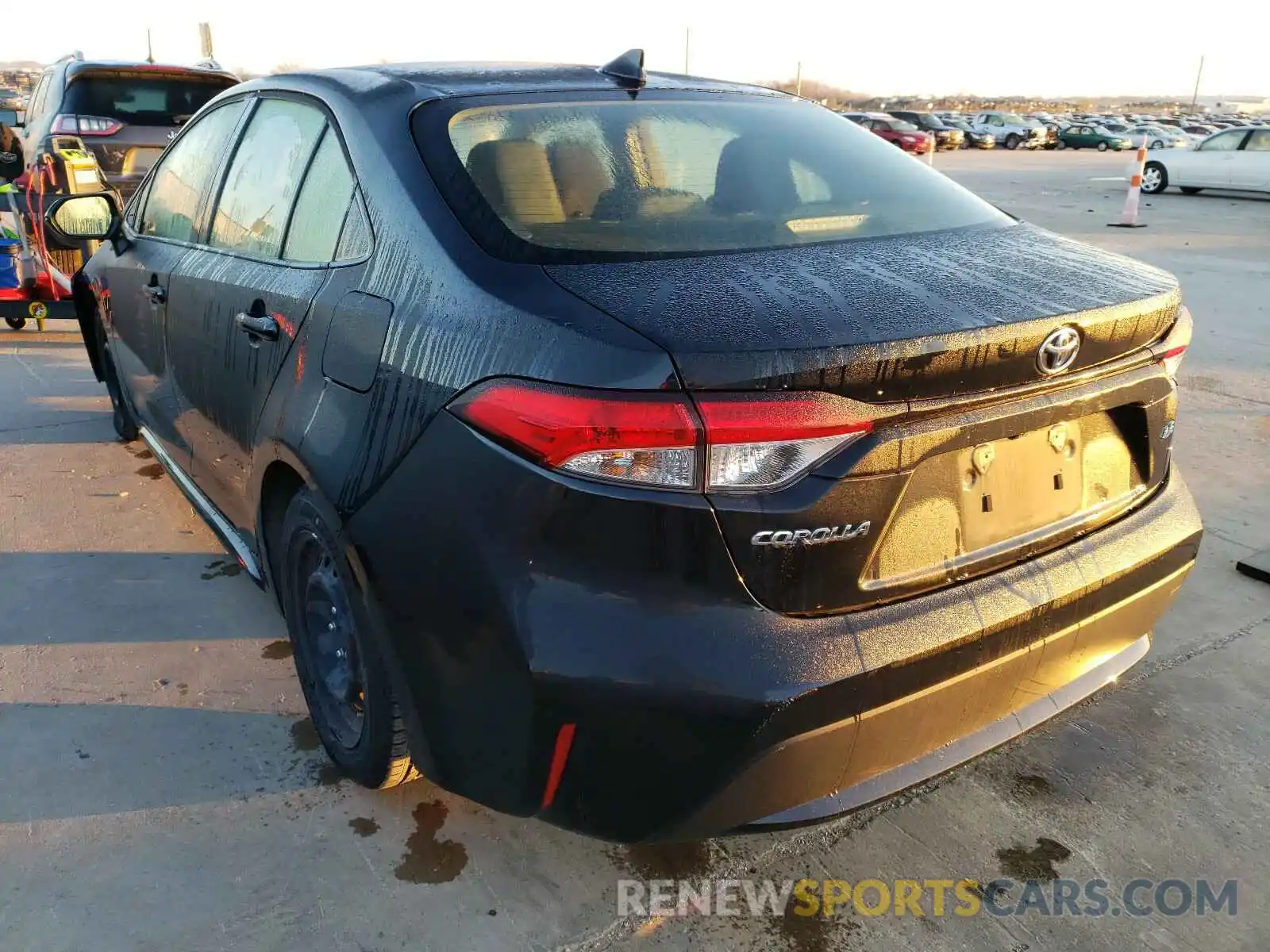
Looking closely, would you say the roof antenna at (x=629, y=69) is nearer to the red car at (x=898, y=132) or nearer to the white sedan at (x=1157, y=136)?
the red car at (x=898, y=132)

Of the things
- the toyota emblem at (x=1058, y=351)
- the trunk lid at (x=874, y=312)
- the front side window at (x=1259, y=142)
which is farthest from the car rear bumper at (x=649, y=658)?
the front side window at (x=1259, y=142)

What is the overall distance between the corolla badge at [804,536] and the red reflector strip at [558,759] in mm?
439

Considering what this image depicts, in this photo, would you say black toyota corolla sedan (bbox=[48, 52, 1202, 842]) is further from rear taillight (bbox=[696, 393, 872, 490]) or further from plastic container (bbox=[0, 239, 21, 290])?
plastic container (bbox=[0, 239, 21, 290])

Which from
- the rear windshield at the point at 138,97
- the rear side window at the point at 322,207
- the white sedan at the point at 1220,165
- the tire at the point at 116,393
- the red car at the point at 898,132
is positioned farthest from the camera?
the red car at the point at 898,132

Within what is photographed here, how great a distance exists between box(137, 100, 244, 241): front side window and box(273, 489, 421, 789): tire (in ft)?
4.16

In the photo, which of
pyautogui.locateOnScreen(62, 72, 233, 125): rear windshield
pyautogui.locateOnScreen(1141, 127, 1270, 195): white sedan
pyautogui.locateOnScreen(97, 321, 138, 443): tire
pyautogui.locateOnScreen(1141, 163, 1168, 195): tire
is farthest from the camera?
pyautogui.locateOnScreen(1141, 163, 1168, 195): tire

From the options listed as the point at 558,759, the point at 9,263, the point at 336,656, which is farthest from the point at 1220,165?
the point at 558,759

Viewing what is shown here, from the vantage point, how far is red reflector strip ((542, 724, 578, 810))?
167 cm

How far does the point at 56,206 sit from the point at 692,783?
332 centimetres

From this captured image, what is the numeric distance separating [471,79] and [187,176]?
4.53 ft

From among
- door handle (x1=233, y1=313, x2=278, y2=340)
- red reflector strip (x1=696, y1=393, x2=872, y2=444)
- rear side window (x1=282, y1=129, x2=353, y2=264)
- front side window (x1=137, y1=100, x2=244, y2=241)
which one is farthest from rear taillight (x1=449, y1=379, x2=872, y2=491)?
front side window (x1=137, y1=100, x2=244, y2=241)

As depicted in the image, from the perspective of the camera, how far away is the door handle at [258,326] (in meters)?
2.35

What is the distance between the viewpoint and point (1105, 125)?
48281 millimetres

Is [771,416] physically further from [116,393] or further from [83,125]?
[83,125]
